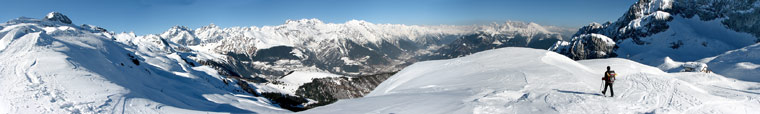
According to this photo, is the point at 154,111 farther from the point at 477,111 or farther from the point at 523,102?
the point at 523,102

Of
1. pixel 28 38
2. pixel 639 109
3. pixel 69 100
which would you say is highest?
pixel 28 38

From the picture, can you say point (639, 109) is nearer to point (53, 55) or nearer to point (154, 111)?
point (154, 111)

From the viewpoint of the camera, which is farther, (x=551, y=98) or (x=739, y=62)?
(x=739, y=62)

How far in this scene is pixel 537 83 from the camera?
30.5 meters

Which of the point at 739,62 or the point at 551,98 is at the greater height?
the point at 739,62

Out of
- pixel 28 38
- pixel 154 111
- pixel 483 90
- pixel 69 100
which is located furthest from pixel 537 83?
pixel 28 38

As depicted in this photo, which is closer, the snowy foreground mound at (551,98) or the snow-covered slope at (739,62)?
the snowy foreground mound at (551,98)

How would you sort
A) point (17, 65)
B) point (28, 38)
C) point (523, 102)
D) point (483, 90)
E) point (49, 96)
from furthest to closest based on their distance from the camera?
point (28, 38) < point (17, 65) < point (49, 96) < point (483, 90) < point (523, 102)

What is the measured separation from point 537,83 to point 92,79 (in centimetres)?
4329

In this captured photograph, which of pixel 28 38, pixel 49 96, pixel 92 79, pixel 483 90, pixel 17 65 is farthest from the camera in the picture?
pixel 28 38

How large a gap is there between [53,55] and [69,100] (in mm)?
23799

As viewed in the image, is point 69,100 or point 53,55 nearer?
point 69,100

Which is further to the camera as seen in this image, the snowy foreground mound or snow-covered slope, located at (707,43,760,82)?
snow-covered slope, located at (707,43,760,82)

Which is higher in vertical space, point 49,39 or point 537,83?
point 49,39
